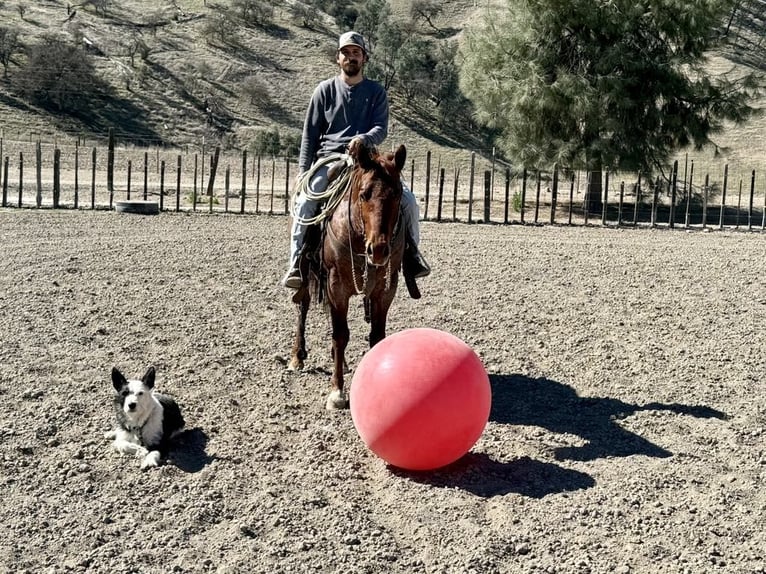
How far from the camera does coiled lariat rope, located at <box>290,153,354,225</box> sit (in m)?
6.50

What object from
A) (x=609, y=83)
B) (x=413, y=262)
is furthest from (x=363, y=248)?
(x=609, y=83)

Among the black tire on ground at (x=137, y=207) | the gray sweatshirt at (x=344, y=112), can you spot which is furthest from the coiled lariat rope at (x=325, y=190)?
the black tire on ground at (x=137, y=207)

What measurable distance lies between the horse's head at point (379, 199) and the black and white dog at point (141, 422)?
5.21 feet

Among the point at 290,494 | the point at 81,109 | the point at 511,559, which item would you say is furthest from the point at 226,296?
the point at 81,109

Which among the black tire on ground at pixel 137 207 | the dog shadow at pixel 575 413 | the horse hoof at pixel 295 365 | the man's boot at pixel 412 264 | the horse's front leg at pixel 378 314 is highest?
the black tire on ground at pixel 137 207

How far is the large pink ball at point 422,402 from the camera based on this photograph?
15.8 feet

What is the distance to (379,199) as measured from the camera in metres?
5.42

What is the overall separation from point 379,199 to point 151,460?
6.76 feet

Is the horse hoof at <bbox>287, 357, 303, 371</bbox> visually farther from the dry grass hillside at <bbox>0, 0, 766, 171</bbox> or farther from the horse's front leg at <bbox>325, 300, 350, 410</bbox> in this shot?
the dry grass hillside at <bbox>0, 0, 766, 171</bbox>

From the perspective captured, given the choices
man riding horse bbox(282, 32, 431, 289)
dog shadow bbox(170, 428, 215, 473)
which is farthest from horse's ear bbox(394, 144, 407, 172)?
dog shadow bbox(170, 428, 215, 473)

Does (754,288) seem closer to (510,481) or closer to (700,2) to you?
(510,481)

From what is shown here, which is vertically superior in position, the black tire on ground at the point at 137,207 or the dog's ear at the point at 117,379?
the black tire on ground at the point at 137,207

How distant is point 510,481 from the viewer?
491 cm

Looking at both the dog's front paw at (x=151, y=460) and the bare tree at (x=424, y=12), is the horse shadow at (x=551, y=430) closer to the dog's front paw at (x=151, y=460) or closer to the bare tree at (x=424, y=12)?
the dog's front paw at (x=151, y=460)
